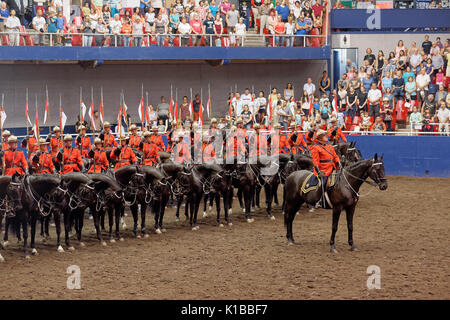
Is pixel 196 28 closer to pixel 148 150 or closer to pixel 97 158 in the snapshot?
pixel 148 150

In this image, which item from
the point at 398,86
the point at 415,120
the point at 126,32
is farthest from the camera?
the point at 126,32

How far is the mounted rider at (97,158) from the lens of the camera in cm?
1711

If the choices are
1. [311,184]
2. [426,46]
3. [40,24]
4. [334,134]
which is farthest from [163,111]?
[311,184]

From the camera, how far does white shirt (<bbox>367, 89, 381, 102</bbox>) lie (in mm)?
26641

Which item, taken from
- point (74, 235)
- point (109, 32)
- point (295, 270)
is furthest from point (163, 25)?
point (295, 270)

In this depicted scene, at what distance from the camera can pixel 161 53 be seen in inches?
1085

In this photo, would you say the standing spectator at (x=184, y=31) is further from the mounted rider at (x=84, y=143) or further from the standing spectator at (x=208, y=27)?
the mounted rider at (x=84, y=143)

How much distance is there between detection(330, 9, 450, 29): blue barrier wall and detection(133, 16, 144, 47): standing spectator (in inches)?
357

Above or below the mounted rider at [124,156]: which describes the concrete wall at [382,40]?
above

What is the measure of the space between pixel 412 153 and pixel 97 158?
1256cm

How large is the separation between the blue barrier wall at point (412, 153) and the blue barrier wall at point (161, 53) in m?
5.58

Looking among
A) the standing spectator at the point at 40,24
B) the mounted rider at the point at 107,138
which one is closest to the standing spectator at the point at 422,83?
the mounted rider at the point at 107,138

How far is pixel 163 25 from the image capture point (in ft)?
90.7

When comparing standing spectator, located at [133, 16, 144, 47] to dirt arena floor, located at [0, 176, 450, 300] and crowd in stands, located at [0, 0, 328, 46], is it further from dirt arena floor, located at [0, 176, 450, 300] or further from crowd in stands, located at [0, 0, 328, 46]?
dirt arena floor, located at [0, 176, 450, 300]
